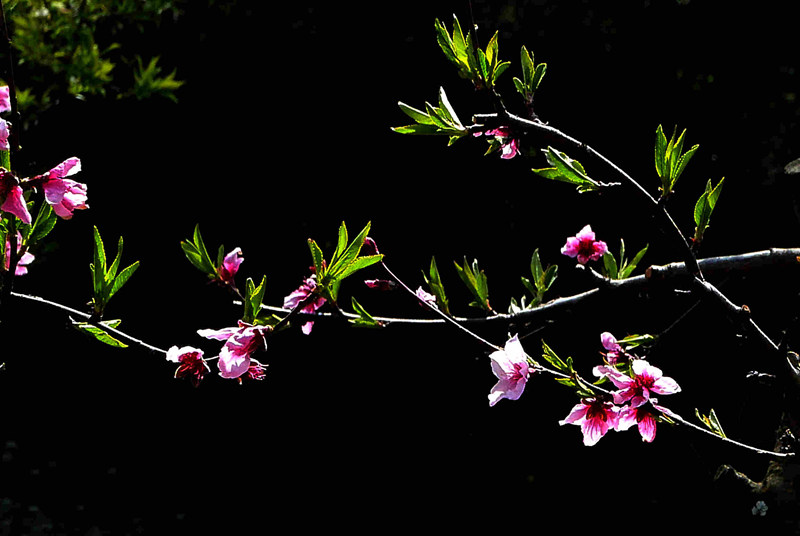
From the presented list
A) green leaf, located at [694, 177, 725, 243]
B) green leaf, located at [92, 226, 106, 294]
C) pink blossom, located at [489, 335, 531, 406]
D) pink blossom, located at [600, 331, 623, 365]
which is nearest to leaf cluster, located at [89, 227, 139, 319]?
green leaf, located at [92, 226, 106, 294]

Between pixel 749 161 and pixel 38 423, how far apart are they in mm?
4076

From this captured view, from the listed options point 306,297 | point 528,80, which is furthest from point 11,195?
point 528,80

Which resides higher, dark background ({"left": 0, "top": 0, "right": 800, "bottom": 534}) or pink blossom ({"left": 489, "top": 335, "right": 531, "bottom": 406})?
pink blossom ({"left": 489, "top": 335, "right": 531, "bottom": 406})

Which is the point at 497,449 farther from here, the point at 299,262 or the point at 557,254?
the point at 299,262

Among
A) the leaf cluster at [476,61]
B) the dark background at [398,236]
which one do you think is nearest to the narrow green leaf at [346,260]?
the leaf cluster at [476,61]

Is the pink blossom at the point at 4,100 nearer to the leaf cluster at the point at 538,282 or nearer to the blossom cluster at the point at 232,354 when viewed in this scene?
the blossom cluster at the point at 232,354

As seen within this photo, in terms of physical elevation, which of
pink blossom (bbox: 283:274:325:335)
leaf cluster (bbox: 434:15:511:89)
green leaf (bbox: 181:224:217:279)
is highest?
leaf cluster (bbox: 434:15:511:89)

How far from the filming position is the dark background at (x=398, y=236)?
321 cm

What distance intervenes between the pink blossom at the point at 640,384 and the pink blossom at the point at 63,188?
970mm

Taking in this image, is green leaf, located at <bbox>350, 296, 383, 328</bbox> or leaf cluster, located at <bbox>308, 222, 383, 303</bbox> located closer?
leaf cluster, located at <bbox>308, 222, 383, 303</bbox>

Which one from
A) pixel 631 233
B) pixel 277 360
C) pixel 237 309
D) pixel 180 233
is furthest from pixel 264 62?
pixel 631 233

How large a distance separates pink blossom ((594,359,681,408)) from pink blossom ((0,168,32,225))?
1.01 meters

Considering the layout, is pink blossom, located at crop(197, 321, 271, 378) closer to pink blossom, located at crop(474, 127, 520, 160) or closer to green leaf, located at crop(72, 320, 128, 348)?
green leaf, located at crop(72, 320, 128, 348)

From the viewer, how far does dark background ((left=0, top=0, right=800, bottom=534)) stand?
321 cm
